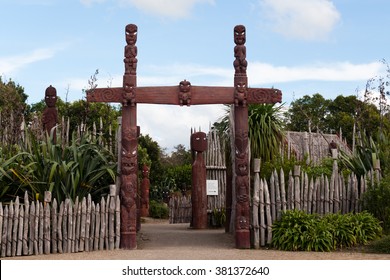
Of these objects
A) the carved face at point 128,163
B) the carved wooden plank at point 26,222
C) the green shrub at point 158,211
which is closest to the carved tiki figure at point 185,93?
the carved face at point 128,163

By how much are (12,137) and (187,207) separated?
7793 millimetres

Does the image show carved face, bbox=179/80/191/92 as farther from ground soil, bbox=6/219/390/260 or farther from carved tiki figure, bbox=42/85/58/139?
carved tiki figure, bbox=42/85/58/139

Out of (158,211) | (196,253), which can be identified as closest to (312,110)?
(158,211)

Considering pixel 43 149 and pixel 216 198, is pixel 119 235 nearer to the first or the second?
pixel 43 149

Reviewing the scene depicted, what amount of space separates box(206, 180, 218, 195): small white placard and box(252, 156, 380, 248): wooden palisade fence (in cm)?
558

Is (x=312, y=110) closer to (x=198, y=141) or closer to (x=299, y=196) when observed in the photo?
(x=198, y=141)

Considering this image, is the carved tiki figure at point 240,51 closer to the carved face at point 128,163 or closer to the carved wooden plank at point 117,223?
the carved face at point 128,163

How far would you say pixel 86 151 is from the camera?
43.3 feet

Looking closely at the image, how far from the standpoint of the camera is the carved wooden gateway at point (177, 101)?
1234 cm

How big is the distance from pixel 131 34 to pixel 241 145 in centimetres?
341

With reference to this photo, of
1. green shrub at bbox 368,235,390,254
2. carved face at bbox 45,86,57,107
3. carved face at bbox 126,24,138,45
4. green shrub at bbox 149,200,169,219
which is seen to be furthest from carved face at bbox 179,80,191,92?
green shrub at bbox 149,200,169,219

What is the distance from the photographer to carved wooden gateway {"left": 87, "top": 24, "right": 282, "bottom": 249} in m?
12.3

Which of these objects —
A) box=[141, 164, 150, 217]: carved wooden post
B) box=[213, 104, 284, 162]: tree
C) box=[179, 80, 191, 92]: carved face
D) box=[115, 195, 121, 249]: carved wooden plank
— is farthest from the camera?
box=[141, 164, 150, 217]: carved wooden post

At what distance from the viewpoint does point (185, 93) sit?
1248cm
